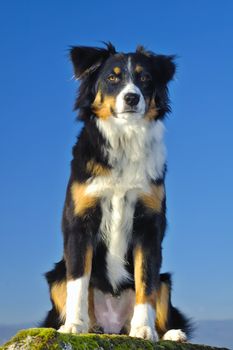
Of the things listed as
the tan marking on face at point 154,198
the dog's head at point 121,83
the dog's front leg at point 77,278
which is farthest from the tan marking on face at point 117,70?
the dog's front leg at point 77,278

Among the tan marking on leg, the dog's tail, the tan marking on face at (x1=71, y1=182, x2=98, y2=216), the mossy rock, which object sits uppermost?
the tan marking on face at (x1=71, y1=182, x2=98, y2=216)

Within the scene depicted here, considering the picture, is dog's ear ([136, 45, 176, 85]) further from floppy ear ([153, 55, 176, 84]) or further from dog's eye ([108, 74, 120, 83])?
dog's eye ([108, 74, 120, 83])

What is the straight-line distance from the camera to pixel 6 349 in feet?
16.6

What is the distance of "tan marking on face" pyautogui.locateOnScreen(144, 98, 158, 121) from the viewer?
722 cm

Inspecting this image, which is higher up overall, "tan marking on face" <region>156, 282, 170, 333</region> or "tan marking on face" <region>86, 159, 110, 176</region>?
"tan marking on face" <region>86, 159, 110, 176</region>

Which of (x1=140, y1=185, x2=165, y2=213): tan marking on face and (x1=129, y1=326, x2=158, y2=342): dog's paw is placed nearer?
(x1=129, y1=326, x2=158, y2=342): dog's paw

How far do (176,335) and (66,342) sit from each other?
1934 mm

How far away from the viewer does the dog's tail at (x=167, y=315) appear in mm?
7168

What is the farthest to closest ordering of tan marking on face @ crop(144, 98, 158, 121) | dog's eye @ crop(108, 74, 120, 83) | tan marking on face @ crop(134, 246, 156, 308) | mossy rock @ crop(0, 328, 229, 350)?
tan marking on face @ crop(144, 98, 158, 121)
dog's eye @ crop(108, 74, 120, 83)
tan marking on face @ crop(134, 246, 156, 308)
mossy rock @ crop(0, 328, 229, 350)

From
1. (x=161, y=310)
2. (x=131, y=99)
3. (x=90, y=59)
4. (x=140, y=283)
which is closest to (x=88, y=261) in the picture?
(x=140, y=283)

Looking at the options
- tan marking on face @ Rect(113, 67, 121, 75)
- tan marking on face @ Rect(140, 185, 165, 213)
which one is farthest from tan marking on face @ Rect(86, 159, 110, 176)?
tan marking on face @ Rect(113, 67, 121, 75)

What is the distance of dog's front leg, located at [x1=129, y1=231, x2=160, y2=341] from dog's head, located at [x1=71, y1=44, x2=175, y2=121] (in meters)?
1.44

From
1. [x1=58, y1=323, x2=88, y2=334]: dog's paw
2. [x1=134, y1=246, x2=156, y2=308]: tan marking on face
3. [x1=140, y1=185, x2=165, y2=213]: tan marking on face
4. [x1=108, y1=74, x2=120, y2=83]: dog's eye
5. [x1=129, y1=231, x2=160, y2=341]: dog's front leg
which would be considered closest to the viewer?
[x1=58, y1=323, x2=88, y2=334]: dog's paw

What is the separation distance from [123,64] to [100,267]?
222 cm
